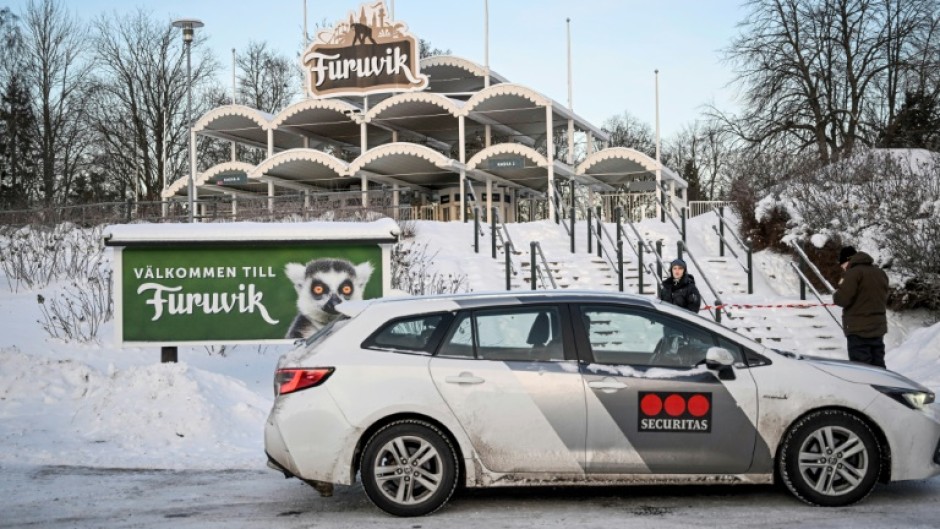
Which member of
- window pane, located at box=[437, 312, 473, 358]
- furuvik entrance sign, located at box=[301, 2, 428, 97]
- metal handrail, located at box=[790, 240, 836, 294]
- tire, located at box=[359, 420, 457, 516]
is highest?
furuvik entrance sign, located at box=[301, 2, 428, 97]

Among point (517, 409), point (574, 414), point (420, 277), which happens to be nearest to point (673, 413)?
point (574, 414)

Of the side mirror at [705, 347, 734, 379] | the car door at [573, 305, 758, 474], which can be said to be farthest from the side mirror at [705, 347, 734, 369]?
the car door at [573, 305, 758, 474]

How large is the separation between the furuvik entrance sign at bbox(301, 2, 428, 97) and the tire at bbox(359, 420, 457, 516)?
31836 mm

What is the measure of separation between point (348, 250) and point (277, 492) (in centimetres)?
449

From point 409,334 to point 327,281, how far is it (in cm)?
486

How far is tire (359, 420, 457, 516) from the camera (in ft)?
20.7

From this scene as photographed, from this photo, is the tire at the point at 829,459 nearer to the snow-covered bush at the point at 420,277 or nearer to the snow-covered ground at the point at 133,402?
the snow-covered ground at the point at 133,402

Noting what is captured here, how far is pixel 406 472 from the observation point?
20.7 ft

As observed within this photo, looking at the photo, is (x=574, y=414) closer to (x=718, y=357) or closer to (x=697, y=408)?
(x=697, y=408)

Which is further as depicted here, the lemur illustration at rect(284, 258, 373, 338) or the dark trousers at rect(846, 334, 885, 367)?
the lemur illustration at rect(284, 258, 373, 338)

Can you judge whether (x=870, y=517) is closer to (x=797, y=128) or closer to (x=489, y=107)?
(x=489, y=107)

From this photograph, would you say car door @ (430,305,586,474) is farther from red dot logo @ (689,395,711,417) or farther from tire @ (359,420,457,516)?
red dot logo @ (689,395,711,417)

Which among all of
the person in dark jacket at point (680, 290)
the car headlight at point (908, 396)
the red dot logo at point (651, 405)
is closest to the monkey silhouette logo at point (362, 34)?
the person in dark jacket at point (680, 290)

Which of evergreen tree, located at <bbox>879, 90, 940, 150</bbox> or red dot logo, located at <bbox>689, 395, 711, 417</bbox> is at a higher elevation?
evergreen tree, located at <bbox>879, 90, 940, 150</bbox>
